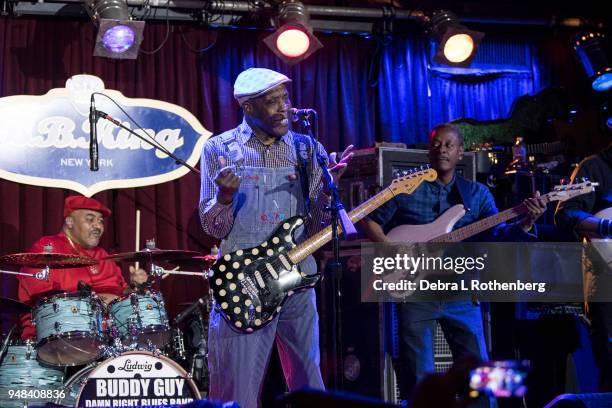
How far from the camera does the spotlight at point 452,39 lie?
8.09m

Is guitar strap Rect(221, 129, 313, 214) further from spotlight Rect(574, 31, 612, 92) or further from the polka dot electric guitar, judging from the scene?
spotlight Rect(574, 31, 612, 92)

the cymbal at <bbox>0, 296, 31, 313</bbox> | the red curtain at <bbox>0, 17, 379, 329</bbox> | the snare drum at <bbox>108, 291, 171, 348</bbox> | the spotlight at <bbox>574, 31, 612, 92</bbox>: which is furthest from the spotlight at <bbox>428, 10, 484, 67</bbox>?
the cymbal at <bbox>0, 296, 31, 313</bbox>

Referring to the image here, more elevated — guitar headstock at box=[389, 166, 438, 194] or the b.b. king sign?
the b.b. king sign

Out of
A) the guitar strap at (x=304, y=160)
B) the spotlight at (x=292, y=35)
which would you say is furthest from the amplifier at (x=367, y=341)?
the spotlight at (x=292, y=35)

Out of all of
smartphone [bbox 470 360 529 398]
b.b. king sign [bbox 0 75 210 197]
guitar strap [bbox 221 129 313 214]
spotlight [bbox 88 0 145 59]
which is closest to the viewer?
smartphone [bbox 470 360 529 398]

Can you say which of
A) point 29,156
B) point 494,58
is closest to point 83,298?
point 29,156

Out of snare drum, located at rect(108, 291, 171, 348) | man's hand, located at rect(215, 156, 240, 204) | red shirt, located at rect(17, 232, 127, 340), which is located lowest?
snare drum, located at rect(108, 291, 171, 348)

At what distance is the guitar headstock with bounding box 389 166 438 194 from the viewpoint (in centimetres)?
529

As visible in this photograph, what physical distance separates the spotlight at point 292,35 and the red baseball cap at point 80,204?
210 centimetres

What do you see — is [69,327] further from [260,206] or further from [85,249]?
[260,206]

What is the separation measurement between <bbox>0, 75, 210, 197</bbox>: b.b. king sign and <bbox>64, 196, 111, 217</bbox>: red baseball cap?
371 mm

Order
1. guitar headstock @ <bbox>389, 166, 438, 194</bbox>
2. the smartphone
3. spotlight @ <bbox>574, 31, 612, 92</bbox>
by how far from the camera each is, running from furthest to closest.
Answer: spotlight @ <bbox>574, 31, 612, 92</bbox> < guitar headstock @ <bbox>389, 166, 438, 194</bbox> < the smartphone

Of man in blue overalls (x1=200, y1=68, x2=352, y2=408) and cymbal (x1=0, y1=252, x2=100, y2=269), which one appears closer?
man in blue overalls (x1=200, y1=68, x2=352, y2=408)

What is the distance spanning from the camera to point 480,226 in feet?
18.5
